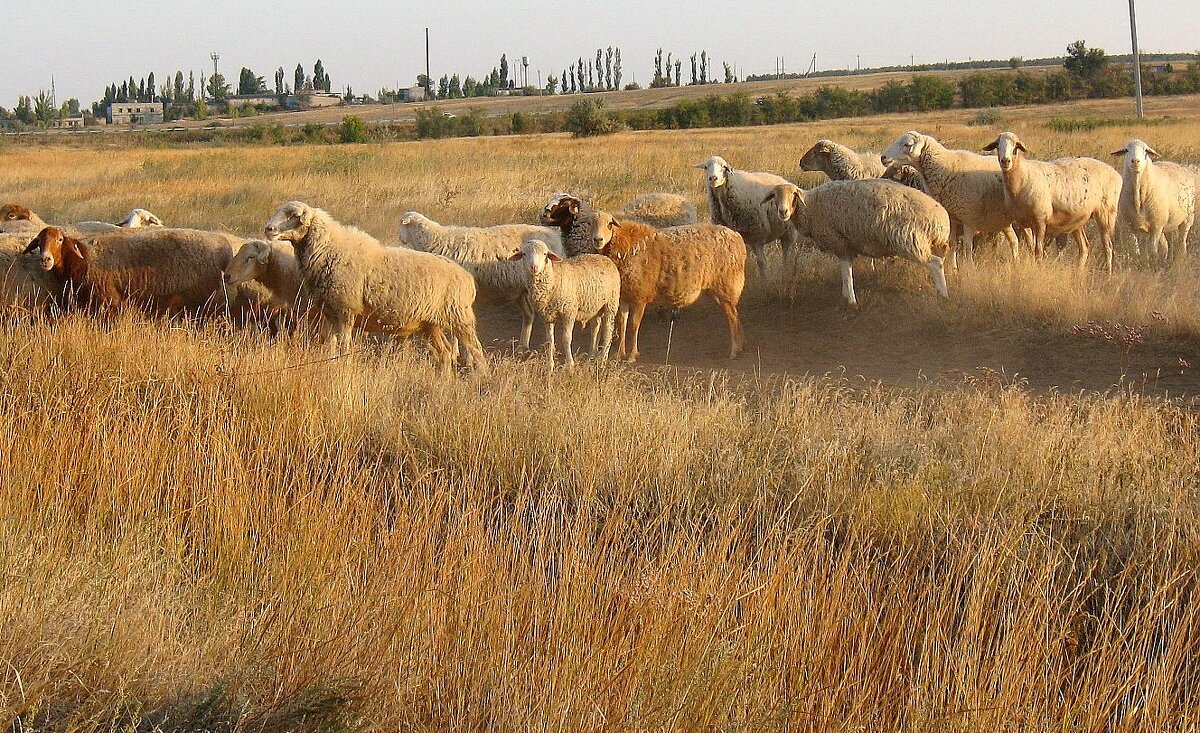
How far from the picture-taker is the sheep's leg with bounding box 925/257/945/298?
12398 mm

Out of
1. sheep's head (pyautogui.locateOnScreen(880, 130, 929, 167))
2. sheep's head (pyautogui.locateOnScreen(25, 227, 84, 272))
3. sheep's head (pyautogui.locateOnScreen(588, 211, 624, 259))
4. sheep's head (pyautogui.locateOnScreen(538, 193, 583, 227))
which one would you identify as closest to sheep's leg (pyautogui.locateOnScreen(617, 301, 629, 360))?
sheep's head (pyautogui.locateOnScreen(588, 211, 624, 259))

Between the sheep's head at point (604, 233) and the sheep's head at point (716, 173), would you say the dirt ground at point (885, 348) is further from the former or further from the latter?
the sheep's head at point (716, 173)

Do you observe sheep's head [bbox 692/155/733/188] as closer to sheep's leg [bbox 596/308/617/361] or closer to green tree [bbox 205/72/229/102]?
sheep's leg [bbox 596/308/617/361]

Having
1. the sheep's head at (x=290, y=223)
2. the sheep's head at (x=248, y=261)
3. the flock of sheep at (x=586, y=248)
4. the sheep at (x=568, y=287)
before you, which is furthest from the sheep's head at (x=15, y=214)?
the sheep at (x=568, y=287)

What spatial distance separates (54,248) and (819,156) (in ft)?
33.2

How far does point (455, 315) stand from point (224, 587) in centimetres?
619

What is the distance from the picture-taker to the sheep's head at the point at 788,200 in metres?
13.3

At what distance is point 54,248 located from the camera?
407 inches

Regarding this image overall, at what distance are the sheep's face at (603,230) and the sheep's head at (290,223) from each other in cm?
289

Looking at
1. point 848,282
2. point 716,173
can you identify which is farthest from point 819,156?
point 848,282

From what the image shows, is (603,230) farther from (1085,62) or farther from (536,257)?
(1085,62)

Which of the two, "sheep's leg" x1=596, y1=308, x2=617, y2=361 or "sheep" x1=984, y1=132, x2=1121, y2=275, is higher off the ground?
"sheep" x1=984, y1=132, x2=1121, y2=275

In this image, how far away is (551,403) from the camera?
7.32m

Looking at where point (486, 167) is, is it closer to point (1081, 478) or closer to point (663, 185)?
point (663, 185)
